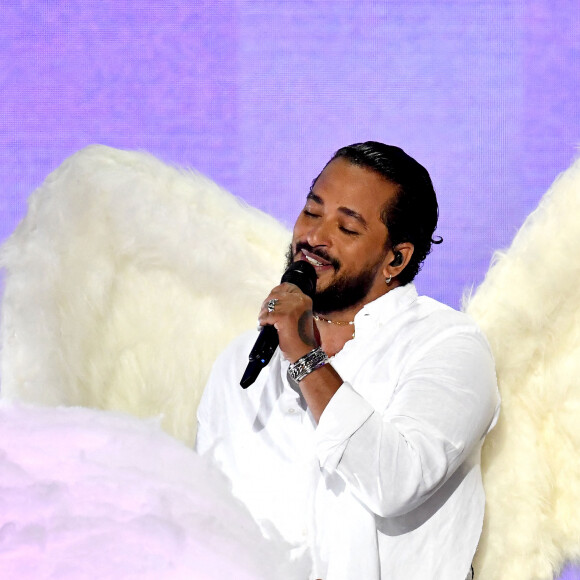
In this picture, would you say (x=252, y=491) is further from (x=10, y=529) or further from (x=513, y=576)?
(x=10, y=529)

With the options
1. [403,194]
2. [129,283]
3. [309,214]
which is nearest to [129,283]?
[129,283]

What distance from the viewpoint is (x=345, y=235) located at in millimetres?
1431

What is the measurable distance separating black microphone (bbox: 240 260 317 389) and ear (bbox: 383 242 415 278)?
0.18 metres

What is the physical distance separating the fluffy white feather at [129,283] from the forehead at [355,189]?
0.27 metres

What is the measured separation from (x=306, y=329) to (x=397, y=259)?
320 millimetres

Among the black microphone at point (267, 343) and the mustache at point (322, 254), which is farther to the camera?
the mustache at point (322, 254)

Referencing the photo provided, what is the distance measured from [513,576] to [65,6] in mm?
1620

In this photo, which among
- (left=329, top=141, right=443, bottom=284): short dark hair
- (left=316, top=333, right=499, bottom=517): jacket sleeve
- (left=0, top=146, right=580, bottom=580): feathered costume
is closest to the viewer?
(left=316, top=333, right=499, bottom=517): jacket sleeve

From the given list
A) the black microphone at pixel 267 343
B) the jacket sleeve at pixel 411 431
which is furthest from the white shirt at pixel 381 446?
the black microphone at pixel 267 343

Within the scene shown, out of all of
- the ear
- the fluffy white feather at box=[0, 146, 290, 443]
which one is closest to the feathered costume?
the fluffy white feather at box=[0, 146, 290, 443]

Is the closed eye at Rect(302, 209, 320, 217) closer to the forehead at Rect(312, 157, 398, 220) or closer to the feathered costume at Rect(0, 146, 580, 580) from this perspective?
the forehead at Rect(312, 157, 398, 220)

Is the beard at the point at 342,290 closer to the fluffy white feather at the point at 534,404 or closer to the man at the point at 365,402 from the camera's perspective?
the man at the point at 365,402

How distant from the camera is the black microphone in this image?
1213 mm

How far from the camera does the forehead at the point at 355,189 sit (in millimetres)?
1439
